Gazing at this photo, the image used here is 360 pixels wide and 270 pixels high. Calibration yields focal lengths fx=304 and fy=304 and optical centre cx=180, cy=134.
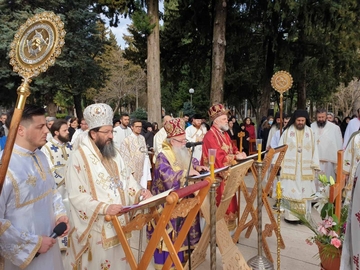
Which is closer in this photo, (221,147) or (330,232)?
(330,232)

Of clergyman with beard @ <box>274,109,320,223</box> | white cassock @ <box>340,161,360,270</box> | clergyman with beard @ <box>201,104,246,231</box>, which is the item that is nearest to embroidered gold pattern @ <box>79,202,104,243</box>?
white cassock @ <box>340,161,360,270</box>

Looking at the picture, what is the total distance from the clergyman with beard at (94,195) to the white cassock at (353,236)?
1.72 m

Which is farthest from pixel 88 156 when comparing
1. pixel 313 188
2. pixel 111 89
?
pixel 111 89

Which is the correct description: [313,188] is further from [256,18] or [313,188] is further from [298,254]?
[256,18]

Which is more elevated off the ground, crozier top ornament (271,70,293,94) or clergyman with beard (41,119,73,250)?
crozier top ornament (271,70,293,94)

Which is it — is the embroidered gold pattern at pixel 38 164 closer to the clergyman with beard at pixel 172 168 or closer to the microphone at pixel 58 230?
the microphone at pixel 58 230

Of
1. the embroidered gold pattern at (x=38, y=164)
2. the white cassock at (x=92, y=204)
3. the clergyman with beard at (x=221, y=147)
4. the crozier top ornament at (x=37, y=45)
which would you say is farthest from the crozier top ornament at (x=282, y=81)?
the crozier top ornament at (x=37, y=45)

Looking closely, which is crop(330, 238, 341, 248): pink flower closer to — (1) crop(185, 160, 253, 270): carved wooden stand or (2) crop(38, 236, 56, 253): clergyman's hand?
(1) crop(185, 160, 253, 270): carved wooden stand

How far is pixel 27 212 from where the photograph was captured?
2.05 meters

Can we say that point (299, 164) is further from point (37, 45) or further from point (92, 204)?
point (37, 45)

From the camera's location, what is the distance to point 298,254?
14.0ft

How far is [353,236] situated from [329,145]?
5503 mm

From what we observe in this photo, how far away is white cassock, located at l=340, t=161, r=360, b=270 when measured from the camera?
6.05 ft

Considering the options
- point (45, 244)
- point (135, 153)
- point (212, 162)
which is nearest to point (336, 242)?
point (212, 162)
